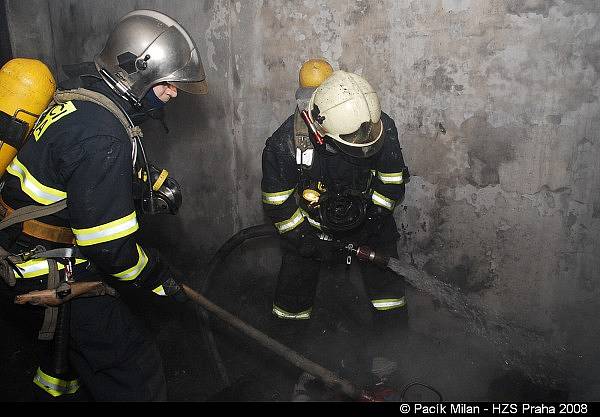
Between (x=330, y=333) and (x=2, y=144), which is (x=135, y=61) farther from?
(x=330, y=333)

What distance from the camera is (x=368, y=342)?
4.18 m

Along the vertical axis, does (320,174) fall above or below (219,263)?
above

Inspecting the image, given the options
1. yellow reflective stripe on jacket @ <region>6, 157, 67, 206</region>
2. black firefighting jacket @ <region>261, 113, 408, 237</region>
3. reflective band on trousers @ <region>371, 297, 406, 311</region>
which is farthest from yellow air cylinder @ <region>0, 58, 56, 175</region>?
reflective band on trousers @ <region>371, 297, 406, 311</region>

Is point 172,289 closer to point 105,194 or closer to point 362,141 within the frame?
point 105,194

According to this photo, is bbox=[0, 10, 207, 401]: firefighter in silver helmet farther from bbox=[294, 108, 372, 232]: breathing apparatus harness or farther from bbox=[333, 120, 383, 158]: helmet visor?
bbox=[333, 120, 383, 158]: helmet visor

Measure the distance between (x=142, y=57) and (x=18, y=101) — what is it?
0.67 meters

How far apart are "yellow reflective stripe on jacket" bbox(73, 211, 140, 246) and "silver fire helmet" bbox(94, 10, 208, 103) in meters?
0.77

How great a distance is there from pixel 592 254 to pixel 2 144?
13.0ft

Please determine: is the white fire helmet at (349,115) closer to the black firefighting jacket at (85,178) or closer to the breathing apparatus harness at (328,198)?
the breathing apparatus harness at (328,198)

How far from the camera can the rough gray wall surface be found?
3115 mm

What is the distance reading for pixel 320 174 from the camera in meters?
3.33

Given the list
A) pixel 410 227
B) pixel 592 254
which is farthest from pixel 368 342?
pixel 592 254

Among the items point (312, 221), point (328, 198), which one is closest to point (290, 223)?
point (312, 221)

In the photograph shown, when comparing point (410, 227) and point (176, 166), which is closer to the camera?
point (410, 227)
